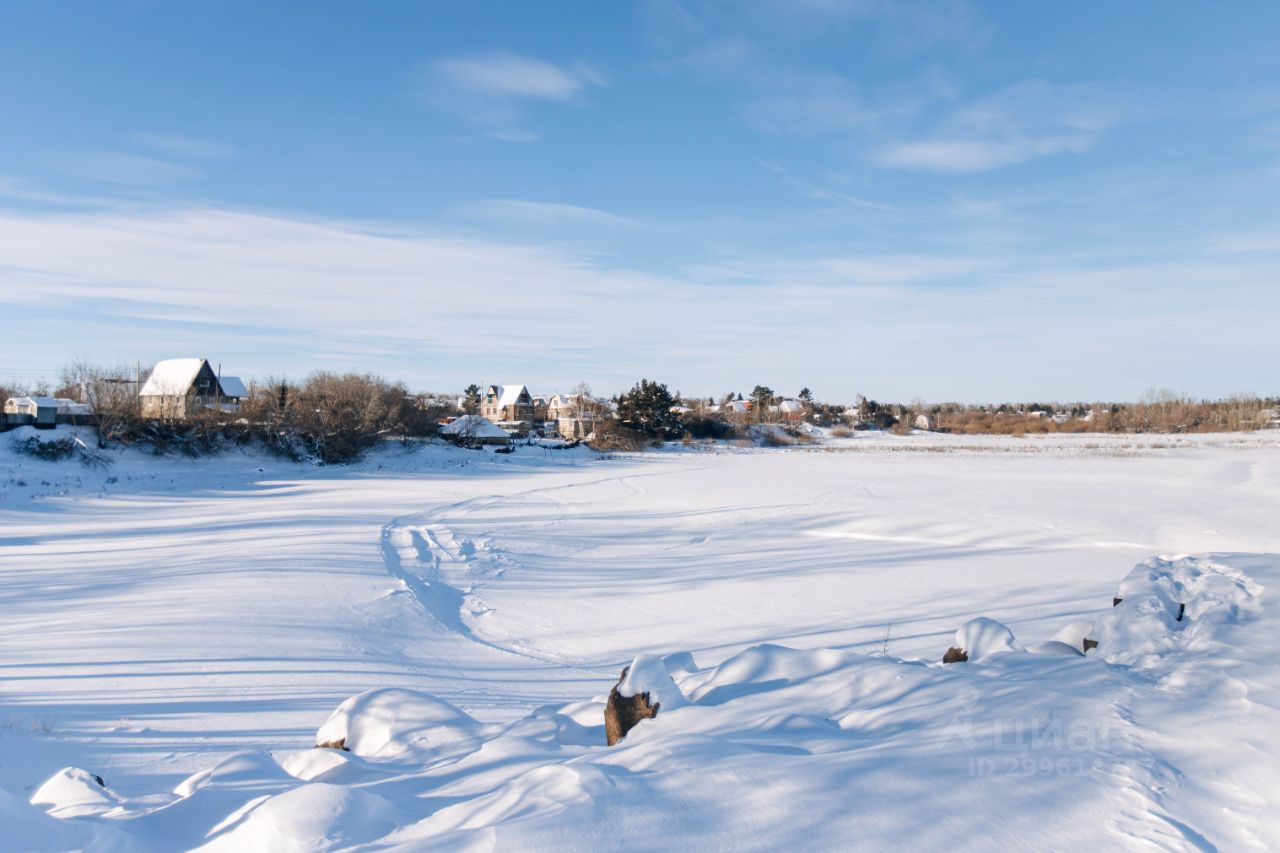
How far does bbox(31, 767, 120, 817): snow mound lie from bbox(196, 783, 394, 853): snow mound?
1.03 meters

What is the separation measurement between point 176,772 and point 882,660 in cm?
478

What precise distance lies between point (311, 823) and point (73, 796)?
1761mm

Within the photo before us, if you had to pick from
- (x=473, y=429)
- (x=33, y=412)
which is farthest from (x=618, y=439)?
(x=33, y=412)

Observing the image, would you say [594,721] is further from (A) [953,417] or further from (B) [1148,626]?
(A) [953,417]

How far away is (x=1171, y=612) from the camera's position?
5.96m

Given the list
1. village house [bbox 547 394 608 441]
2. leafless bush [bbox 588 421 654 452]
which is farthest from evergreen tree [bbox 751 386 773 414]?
leafless bush [bbox 588 421 654 452]

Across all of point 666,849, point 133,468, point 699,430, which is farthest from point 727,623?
point 699,430

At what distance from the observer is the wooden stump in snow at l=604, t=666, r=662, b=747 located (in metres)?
4.16

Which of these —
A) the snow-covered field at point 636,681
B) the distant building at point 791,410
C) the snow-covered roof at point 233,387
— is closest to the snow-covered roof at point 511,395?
the distant building at point 791,410

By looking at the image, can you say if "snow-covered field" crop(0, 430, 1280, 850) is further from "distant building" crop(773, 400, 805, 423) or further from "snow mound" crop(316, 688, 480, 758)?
"distant building" crop(773, 400, 805, 423)

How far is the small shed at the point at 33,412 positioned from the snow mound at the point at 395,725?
122ft

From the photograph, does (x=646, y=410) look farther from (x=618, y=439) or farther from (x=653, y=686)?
(x=653, y=686)

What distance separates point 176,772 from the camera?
4738 mm

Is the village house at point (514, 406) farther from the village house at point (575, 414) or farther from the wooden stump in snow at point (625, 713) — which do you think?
the wooden stump in snow at point (625, 713)
